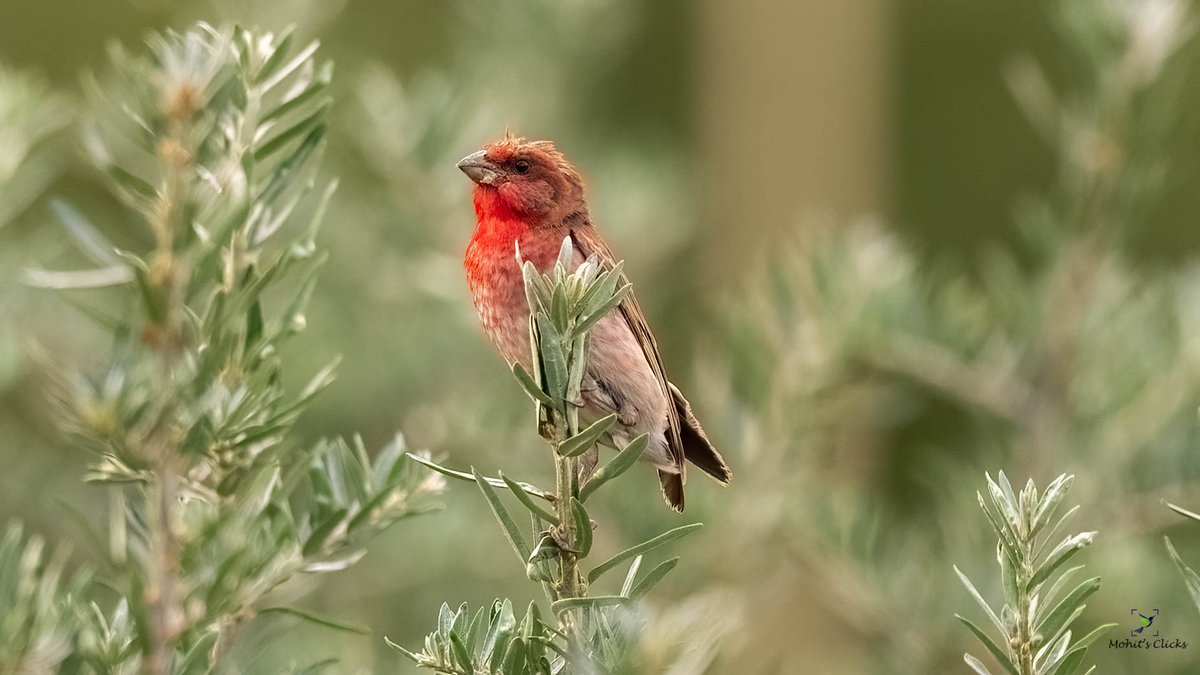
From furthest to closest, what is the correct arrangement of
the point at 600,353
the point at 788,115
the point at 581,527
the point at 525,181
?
1. the point at 788,115
2. the point at 525,181
3. the point at 600,353
4. the point at 581,527

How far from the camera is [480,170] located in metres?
2.66

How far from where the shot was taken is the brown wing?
2.45 metres

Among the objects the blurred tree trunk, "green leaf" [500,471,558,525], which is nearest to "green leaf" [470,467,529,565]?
"green leaf" [500,471,558,525]

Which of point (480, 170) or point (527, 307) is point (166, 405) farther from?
point (480, 170)

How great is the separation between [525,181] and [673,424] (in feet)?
1.73

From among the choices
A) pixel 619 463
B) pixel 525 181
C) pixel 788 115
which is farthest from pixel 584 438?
pixel 788 115

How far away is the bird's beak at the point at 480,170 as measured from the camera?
8.66 ft

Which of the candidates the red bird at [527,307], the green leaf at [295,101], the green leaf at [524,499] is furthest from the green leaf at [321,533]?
the red bird at [527,307]

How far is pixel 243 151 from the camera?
1404 millimetres

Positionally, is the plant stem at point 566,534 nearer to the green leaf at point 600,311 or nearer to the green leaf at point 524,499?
the green leaf at point 524,499

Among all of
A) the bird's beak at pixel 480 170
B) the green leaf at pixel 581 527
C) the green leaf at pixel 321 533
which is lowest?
the green leaf at pixel 321 533

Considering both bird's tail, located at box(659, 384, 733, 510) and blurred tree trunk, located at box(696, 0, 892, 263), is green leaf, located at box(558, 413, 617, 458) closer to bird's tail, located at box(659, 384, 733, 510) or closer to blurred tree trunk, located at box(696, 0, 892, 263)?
bird's tail, located at box(659, 384, 733, 510)

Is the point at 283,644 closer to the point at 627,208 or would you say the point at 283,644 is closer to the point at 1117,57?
the point at 627,208

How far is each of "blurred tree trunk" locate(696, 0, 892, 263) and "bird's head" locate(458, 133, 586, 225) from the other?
283 centimetres
